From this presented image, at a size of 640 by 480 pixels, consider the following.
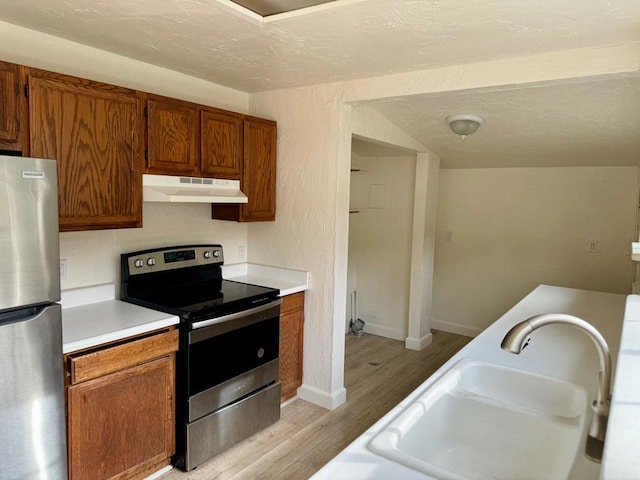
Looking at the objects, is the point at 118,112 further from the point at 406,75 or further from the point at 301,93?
the point at 406,75

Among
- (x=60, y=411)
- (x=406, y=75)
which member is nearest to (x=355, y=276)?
(x=406, y=75)

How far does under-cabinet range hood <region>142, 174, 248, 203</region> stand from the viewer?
92.9 inches

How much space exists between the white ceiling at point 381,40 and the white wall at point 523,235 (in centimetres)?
87

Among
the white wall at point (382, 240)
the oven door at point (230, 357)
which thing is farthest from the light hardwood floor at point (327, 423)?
the white wall at point (382, 240)

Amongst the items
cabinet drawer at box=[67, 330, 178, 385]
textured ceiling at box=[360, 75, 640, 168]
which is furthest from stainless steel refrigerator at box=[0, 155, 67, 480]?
textured ceiling at box=[360, 75, 640, 168]

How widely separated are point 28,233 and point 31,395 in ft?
1.99

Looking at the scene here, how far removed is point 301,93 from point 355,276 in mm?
2384

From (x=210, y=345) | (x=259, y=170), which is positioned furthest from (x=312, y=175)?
(x=210, y=345)

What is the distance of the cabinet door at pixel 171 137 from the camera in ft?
7.74

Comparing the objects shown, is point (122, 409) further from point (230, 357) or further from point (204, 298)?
point (204, 298)

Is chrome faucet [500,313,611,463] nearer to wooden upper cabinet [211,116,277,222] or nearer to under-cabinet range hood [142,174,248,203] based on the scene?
under-cabinet range hood [142,174,248,203]

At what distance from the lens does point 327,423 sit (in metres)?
2.90

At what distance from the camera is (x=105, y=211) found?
85.9 inches

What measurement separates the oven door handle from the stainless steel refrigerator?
2.27 ft
